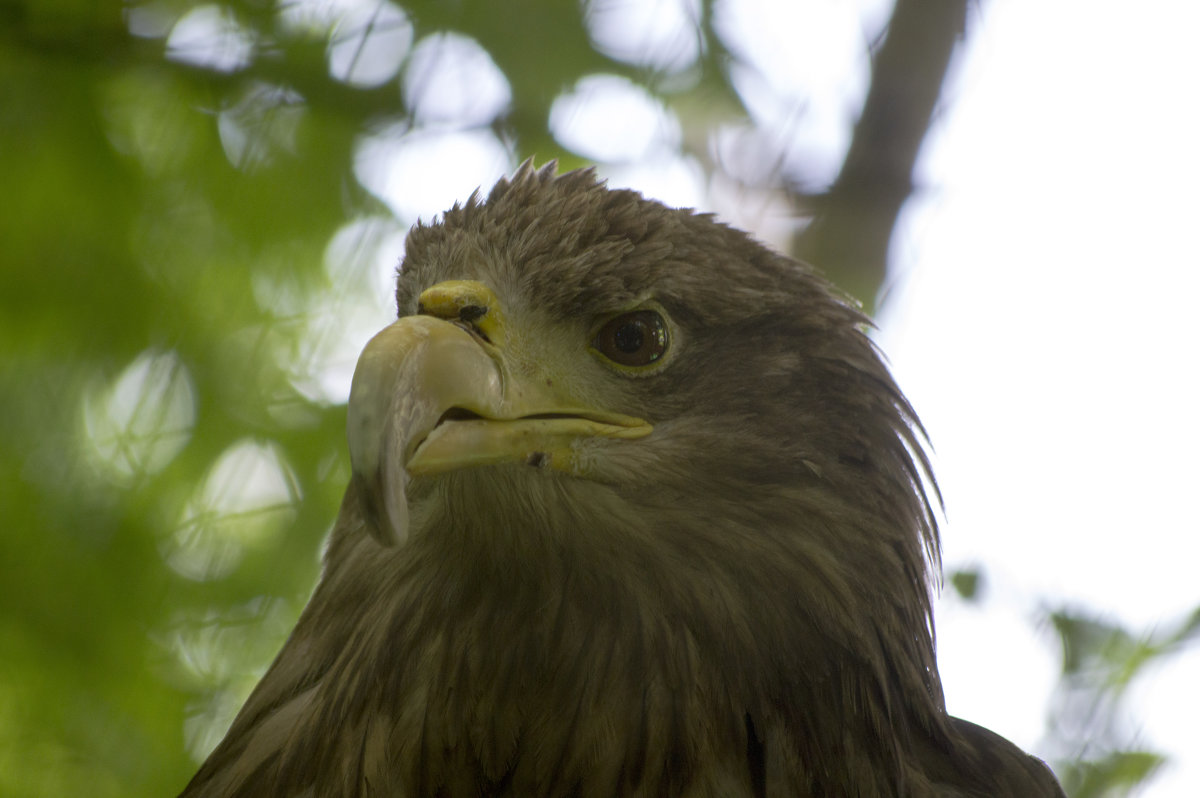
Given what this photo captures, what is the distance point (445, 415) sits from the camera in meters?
1.23

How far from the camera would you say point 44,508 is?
230 centimetres

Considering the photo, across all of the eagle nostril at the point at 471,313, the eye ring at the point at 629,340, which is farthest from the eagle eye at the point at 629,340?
the eagle nostril at the point at 471,313

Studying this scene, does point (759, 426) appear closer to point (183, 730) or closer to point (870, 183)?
point (870, 183)

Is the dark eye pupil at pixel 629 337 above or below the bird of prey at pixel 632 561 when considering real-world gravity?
above

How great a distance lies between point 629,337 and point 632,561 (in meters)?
0.32

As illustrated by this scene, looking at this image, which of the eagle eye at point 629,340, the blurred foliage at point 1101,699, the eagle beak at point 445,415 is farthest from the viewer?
the blurred foliage at point 1101,699

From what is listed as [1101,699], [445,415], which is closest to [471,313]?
[445,415]

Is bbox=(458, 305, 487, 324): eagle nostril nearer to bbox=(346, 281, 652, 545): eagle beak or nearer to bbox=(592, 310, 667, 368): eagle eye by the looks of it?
bbox=(346, 281, 652, 545): eagle beak

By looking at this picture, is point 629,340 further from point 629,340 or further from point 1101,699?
point 1101,699

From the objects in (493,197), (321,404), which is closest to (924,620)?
(493,197)

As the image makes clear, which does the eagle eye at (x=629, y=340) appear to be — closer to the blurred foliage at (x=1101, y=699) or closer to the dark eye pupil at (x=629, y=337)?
the dark eye pupil at (x=629, y=337)

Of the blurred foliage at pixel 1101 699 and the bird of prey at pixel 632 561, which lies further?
the blurred foliage at pixel 1101 699

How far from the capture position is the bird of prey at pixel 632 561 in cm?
138

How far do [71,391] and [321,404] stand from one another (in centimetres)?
55
